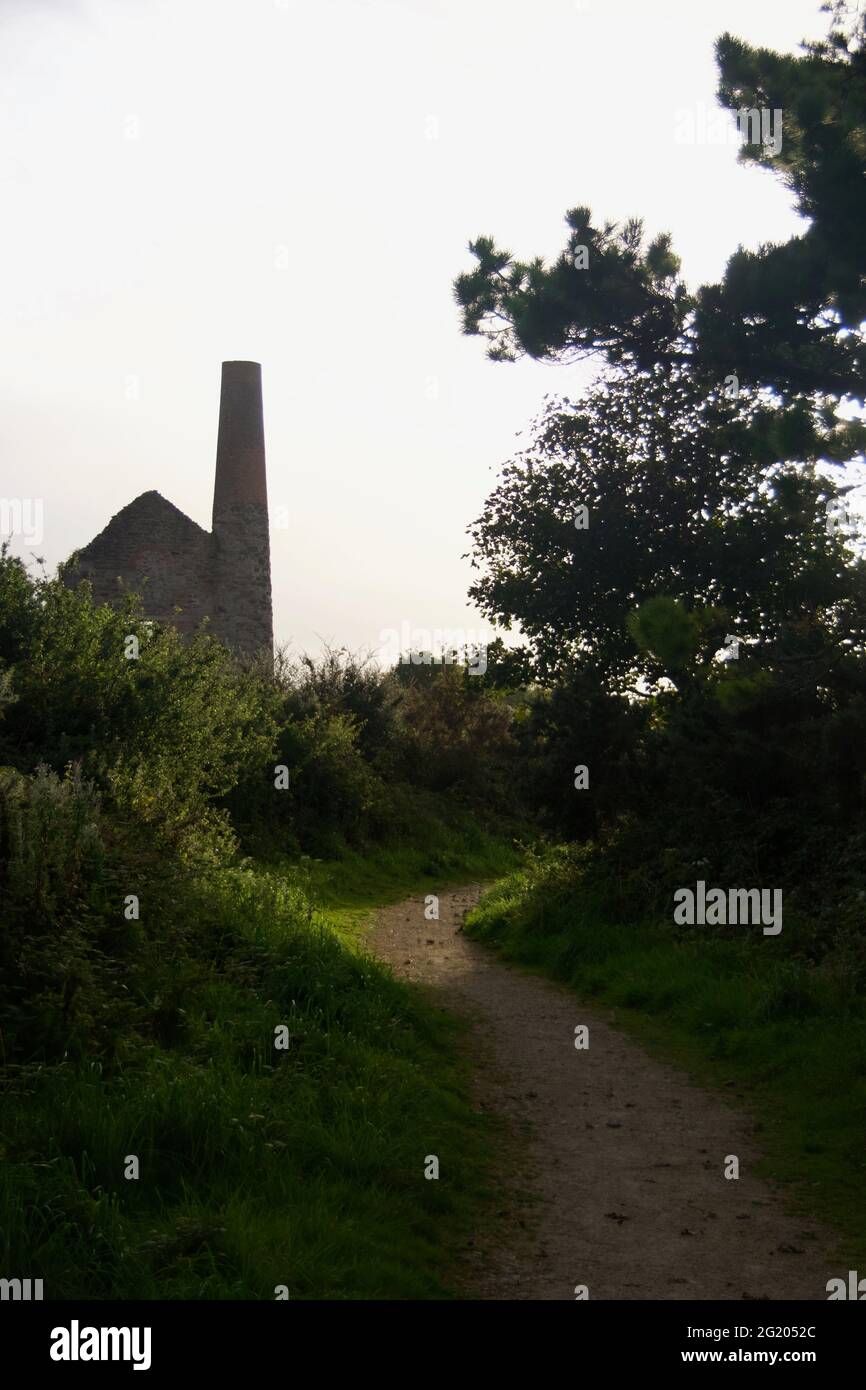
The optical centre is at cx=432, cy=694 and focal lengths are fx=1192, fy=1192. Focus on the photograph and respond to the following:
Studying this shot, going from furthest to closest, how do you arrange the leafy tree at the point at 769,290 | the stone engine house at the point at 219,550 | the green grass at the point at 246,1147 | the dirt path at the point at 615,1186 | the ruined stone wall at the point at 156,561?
1. the stone engine house at the point at 219,550
2. the ruined stone wall at the point at 156,561
3. the leafy tree at the point at 769,290
4. the dirt path at the point at 615,1186
5. the green grass at the point at 246,1147

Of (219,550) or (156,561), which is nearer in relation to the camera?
(156,561)

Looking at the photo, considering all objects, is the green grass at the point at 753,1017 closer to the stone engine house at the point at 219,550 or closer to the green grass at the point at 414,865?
the green grass at the point at 414,865

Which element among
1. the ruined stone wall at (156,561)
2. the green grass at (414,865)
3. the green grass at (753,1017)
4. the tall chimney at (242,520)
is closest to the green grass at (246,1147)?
the green grass at (753,1017)

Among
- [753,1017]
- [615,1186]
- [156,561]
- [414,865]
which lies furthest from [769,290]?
[156,561]

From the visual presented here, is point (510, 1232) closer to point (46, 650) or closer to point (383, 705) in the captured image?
point (46, 650)

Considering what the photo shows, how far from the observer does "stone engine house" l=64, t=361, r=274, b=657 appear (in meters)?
31.3

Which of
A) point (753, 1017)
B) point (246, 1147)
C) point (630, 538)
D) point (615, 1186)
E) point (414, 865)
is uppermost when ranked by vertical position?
point (630, 538)

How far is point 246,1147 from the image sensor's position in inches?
249

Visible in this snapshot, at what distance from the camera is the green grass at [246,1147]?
5102 millimetres

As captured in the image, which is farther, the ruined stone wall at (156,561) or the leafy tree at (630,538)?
the ruined stone wall at (156,561)

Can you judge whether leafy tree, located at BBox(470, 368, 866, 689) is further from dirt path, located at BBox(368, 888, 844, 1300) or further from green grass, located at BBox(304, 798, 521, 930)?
dirt path, located at BBox(368, 888, 844, 1300)

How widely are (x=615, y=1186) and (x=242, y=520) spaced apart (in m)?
28.2

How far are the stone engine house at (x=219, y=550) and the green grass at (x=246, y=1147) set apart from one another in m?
22.5

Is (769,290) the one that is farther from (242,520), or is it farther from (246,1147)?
(242,520)
